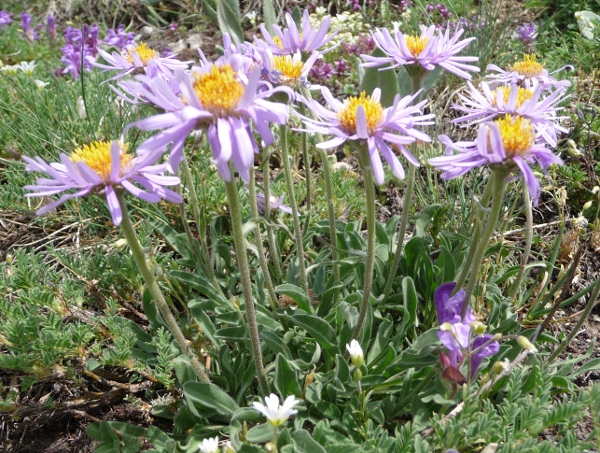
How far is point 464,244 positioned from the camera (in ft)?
9.52

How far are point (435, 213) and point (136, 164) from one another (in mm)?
1824

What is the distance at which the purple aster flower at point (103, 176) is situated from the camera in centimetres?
165

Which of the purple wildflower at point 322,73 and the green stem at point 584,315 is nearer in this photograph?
the green stem at point 584,315

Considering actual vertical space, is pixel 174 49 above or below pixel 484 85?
below

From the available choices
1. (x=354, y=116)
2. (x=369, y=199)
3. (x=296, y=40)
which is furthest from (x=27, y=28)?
(x=369, y=199)

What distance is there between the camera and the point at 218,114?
1.55 metres

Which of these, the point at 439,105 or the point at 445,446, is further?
the point at 439,105

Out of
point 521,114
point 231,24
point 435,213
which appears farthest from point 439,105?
point 521,114

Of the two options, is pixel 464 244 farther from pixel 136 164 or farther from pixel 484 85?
pixel 136 164

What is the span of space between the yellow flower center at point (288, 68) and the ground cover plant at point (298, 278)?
1cm

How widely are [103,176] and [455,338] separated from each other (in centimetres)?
128

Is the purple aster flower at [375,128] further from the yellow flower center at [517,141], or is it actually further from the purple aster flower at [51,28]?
the purple aster flower at [51,28]

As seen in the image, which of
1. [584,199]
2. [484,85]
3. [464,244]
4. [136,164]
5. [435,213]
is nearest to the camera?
[136,164]

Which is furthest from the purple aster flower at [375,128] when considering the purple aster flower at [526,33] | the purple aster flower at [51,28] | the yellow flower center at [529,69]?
the purple aster flower at [51,28]
